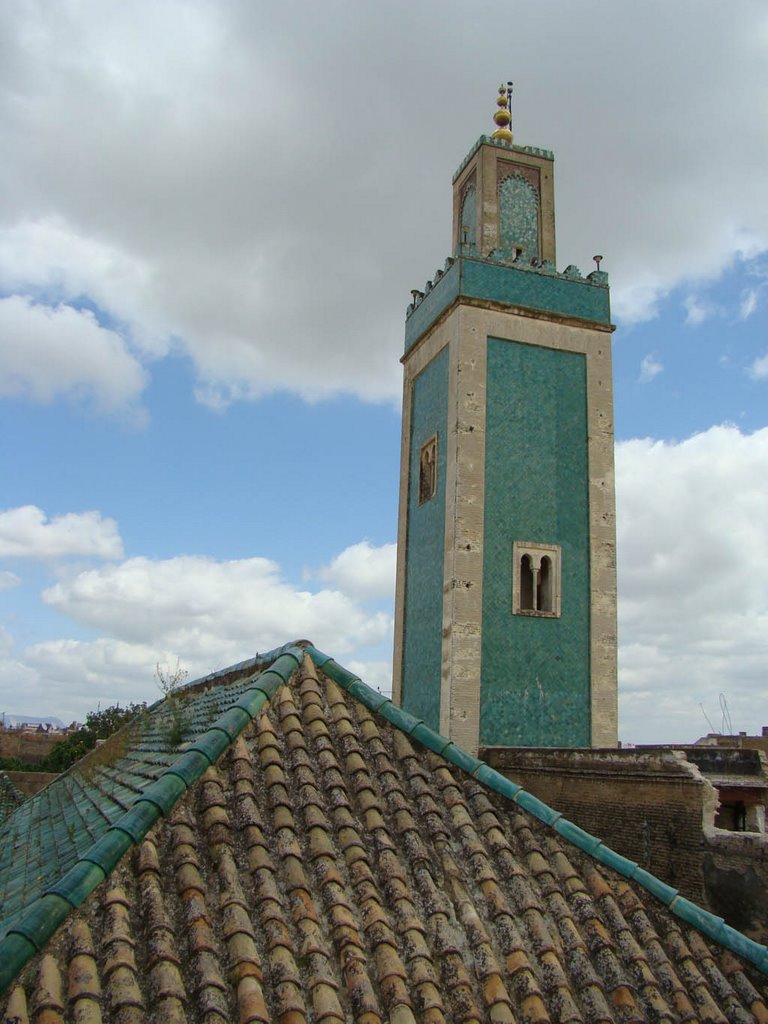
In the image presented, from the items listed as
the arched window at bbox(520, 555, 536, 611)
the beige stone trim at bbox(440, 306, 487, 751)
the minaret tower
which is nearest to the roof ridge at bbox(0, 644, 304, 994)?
the beige stone trim at bbox(440, 306, 487, 751)

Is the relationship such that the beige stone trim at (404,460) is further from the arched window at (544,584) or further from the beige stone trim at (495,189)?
the arched window at (544,584)

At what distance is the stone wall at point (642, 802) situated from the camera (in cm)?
819

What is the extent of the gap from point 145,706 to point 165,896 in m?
7.00

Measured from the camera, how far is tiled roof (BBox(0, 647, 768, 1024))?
2.80 metres

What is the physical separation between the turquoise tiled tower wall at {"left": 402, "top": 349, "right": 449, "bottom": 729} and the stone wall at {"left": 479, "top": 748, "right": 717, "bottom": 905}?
Answer: 11.5 ft

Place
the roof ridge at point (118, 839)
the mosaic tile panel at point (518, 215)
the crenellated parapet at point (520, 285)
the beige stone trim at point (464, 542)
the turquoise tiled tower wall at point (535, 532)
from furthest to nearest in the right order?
the mosaic tile panel at point (518, 215) < the crenellated parapet at point (520, 285) < the turquoise tiled tower wall at point (535, 532) < the beige stone trim at point (464, 542) < the roof ridge at point (118, 839)

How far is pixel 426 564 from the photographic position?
14.8 metres

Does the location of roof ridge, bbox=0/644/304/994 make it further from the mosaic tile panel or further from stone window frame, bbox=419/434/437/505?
the mosaic tile panel

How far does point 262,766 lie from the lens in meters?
3.85

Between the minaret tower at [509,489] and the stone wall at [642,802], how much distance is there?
110 inches

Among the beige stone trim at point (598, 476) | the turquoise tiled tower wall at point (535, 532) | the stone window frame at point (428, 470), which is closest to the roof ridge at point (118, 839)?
the turquoise tiled tower wall at point (535, 532)

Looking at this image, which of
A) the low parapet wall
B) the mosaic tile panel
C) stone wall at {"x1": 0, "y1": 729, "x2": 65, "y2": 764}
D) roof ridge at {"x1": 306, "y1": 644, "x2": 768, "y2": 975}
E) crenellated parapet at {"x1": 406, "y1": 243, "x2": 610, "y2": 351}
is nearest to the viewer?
roof ridge at {"x1": 306, "y1": 644, "x2": 768, "y2": 975}

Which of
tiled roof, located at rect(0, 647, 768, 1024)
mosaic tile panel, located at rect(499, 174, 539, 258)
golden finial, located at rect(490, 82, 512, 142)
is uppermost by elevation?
golden finial, located at rect(490, 82, 512, 142)

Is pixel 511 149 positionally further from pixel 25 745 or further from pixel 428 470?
pixel 25 745
